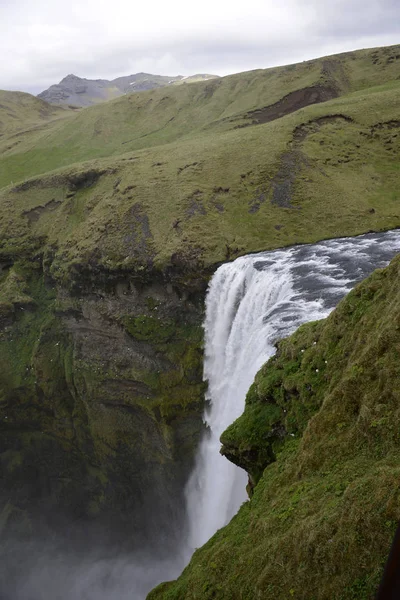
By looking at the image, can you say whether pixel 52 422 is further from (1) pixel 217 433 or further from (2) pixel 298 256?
(2) pixel 298 256

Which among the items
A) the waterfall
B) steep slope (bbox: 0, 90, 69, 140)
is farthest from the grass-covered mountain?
steep slope (bbox: 0, 90, 69, 140)

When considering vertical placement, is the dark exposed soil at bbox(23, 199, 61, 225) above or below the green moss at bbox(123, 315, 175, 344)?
above

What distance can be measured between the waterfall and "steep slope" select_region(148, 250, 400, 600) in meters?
7.46

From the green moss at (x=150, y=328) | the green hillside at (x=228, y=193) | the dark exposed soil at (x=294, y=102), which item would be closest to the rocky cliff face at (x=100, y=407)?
the green moss at (x=150, y=328)

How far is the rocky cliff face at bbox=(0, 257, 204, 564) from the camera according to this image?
35.4m

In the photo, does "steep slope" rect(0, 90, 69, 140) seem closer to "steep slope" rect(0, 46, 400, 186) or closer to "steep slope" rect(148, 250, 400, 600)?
"steep slope" rect(0, 46, 400, 186)

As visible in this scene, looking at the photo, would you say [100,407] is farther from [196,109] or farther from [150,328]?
[196,109]

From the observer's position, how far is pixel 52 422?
1660 inches

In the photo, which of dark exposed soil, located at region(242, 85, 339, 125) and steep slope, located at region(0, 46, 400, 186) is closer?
dark exposed soil, located at region(242, 85, 339, 125)

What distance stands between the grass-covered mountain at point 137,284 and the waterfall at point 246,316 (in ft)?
8.66

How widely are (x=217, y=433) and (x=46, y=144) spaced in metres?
75.5

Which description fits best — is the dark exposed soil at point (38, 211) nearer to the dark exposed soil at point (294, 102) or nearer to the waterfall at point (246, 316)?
the waterfall at point (246, 316)

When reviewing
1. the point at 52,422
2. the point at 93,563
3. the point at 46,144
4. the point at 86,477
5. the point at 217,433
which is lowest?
the point at 93,563

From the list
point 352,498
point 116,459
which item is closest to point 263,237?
point 116,459
